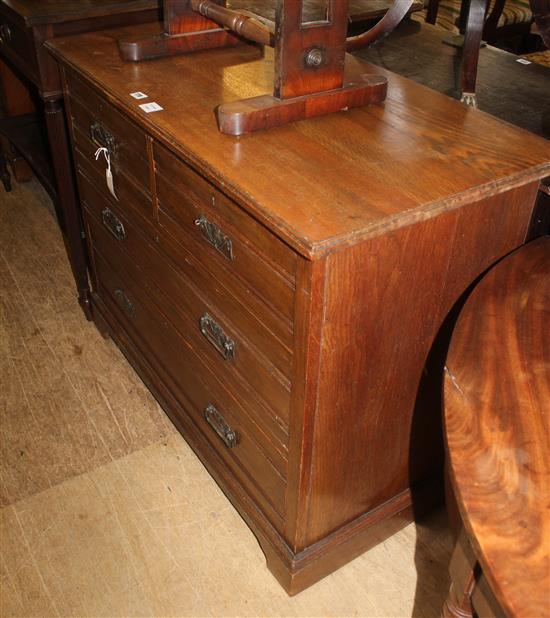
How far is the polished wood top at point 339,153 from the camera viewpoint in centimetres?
108

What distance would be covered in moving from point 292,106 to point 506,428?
74 cm

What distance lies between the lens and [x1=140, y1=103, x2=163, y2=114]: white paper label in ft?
4.60

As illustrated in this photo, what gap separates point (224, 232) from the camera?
1292 millimetres

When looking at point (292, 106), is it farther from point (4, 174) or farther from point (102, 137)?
point (4, 174)

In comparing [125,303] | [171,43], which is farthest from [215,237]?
[125,303]

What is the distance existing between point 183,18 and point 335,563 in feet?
4.37

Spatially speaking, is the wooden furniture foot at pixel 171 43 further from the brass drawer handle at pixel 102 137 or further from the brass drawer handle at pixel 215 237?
the brass drawer handle at pixel 215 237

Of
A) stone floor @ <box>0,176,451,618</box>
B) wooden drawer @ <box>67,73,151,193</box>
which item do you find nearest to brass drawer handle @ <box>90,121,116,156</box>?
wooden drawer @ <box>67,73,151,193</box>

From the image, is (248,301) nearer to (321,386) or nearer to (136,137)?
(321,386)

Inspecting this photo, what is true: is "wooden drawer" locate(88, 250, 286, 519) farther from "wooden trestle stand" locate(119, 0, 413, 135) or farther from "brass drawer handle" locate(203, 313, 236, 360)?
"wooden trestle stand" locate(119, 0, 413, 135)

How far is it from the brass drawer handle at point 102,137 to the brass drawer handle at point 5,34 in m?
0.53

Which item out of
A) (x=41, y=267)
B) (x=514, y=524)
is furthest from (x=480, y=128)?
(x=41, y=267)

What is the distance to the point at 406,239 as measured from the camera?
115cm

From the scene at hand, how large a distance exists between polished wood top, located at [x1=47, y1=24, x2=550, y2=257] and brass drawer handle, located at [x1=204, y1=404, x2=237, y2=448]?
638 millimetres
